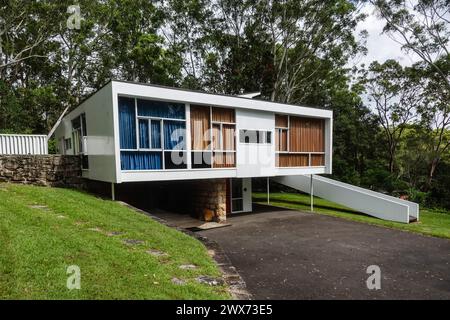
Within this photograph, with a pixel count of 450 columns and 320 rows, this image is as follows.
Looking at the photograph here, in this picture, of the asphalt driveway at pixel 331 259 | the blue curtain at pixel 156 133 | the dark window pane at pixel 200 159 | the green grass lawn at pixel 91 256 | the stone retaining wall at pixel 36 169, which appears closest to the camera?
the green grass lawn at pixel 91 256

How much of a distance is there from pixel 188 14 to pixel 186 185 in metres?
18.7

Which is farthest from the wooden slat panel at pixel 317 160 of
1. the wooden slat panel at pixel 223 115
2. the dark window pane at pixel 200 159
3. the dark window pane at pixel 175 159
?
the dark window pane at pixel 175 159

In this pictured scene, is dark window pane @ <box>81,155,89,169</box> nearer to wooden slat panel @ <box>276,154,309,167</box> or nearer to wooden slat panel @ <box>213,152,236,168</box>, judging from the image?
wooden slat panel @ <box>213,152,236,168</box>

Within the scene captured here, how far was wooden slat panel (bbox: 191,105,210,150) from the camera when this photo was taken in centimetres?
1176

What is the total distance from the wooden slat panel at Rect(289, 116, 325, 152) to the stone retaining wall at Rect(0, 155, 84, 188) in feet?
33.5

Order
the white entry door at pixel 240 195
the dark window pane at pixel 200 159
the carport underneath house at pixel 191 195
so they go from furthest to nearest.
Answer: the white entry door at pixel 240 195, the carport underneath house at pixel 191 195, the dark window pane at pixel 200 159

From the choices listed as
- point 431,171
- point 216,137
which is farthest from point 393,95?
point 216,137

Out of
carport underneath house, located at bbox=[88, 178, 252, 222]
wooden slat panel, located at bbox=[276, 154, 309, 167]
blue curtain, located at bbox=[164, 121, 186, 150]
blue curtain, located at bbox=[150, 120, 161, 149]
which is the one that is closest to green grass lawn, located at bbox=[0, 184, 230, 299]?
blue curtain, located at bbox=[150, 120, 161, 149]

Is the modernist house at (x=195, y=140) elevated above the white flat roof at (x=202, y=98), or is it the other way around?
the white flat roof at (x=202, y=98)

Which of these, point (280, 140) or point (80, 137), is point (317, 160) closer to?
point (280, 140)

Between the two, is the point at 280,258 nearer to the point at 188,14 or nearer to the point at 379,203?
the point at 379,203

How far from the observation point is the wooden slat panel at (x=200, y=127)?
11758 mm

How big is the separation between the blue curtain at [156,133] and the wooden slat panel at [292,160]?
595 cm

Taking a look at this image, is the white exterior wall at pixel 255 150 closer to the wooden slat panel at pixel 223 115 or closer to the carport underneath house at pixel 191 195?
the wooden slat panel at pixel 223 115
